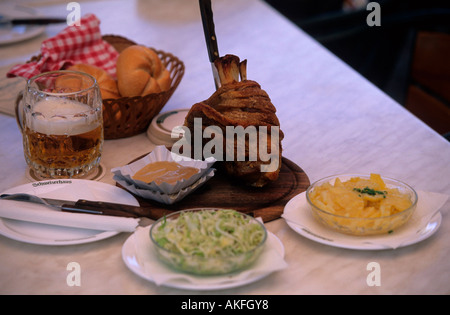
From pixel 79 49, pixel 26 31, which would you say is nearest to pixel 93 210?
pixel 79 49

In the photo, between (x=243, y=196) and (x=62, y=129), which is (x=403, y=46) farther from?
(x=62, y=129)

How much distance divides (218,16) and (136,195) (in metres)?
1.96

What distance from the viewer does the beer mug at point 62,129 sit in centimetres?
160

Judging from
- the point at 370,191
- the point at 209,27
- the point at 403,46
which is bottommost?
the point at 403,46

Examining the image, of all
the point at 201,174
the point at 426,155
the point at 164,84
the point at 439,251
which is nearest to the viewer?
the point at 439,251

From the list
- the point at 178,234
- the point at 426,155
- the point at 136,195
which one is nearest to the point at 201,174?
the point at 136,195

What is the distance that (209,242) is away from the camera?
1.19 metres

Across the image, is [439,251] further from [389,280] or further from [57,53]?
[57,53]

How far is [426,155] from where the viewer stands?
1.86 m

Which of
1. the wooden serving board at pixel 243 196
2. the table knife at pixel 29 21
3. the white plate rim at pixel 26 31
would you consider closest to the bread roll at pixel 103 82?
the wooden serving board at pixel 243 196

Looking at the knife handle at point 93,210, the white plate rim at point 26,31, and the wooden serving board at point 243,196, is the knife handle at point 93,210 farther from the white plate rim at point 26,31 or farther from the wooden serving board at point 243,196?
the white plate rim at point 26,31

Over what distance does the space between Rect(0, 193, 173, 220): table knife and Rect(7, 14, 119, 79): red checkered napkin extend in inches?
29.8

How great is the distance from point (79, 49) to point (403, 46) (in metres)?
2.44

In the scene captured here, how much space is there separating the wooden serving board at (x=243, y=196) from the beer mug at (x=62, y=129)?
0.24 m
